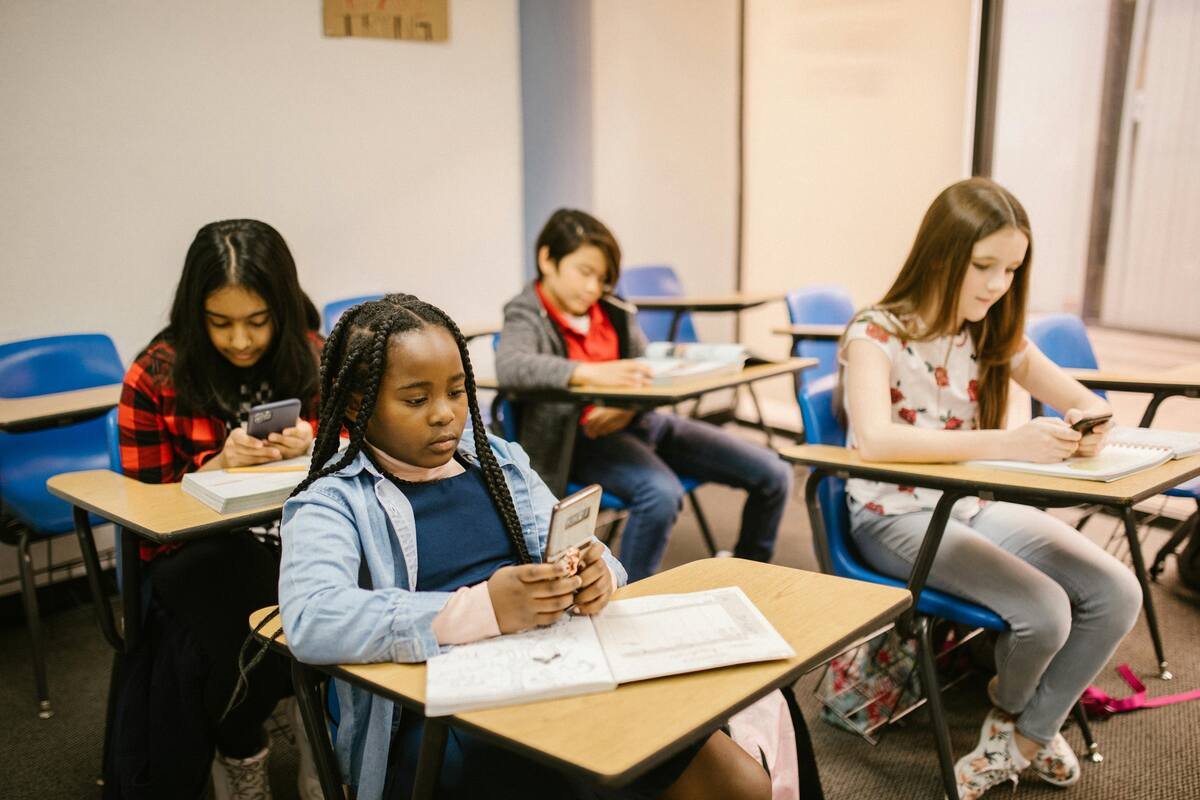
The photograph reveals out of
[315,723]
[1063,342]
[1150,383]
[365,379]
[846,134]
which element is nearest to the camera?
[315,723]

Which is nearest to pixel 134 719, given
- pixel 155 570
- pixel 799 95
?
pixel 155 570

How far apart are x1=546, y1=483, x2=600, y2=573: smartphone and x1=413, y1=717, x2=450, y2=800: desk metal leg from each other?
8.4 inches

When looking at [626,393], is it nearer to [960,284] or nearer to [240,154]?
[960,284]

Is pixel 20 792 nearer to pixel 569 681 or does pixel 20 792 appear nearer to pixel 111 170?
pixel 569 681

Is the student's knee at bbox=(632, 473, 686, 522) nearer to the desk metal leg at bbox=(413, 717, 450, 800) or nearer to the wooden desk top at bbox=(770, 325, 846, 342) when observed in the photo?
the wooden desk top at bbox=(770, 325, 846, 342)

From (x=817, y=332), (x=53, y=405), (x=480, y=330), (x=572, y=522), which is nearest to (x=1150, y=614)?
(x=817, y=332)

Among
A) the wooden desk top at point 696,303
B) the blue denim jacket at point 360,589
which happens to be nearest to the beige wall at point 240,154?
the wooden desk top at point 696,303

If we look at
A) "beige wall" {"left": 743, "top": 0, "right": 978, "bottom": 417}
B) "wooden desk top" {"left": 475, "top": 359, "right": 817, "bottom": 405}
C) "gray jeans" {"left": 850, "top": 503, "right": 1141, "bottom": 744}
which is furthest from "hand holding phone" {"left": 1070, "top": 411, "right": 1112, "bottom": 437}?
"beige wall" {"left": 743, "top": 0, "right": 978, "bottom": 417}

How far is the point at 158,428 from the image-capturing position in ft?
6.23

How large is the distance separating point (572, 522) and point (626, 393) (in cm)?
133

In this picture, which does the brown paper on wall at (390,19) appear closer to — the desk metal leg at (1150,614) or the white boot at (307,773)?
the white boot at (307,773)

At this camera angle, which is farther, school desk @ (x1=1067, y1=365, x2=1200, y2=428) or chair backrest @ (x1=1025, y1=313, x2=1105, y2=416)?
chair backrest @ (x1=1025, y1=313, x2=1105, y2=416)

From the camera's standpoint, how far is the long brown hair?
1.90 meters

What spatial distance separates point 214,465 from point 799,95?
384 centimetres
